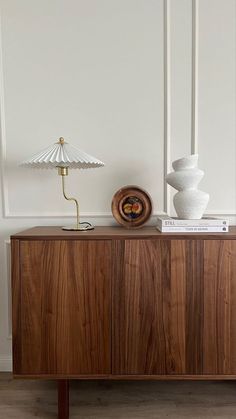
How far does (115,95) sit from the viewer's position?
1762 millimetres

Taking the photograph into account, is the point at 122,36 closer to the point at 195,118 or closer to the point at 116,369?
the point at 195,118

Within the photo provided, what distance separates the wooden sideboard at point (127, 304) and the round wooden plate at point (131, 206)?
238 mm

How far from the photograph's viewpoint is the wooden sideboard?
1357 mm

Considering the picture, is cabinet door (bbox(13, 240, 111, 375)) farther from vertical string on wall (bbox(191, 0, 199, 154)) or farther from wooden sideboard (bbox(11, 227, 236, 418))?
vertical string on wall (bbox(191, 0, 199, 154))

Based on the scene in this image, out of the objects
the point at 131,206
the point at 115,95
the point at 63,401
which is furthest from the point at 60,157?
the point at 63,401

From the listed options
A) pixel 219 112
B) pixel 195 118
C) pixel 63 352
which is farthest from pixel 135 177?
pixel 63 352

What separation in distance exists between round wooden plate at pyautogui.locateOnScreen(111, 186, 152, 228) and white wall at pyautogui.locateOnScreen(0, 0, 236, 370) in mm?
167

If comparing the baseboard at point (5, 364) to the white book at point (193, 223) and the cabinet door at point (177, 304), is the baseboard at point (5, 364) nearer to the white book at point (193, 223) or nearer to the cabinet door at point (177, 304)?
the cabinet door at point (177, 304)

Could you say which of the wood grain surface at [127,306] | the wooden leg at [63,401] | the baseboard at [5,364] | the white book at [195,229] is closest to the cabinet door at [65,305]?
the wood grain surface at [127,306]

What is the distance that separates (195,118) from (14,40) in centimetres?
107

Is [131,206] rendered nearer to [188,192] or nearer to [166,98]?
[188,192]

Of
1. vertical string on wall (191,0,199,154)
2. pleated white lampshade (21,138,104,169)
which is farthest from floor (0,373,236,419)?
vertical string on wall (191,0,199,154)

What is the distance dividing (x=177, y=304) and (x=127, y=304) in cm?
21

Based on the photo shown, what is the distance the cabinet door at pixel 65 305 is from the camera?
1.37m
